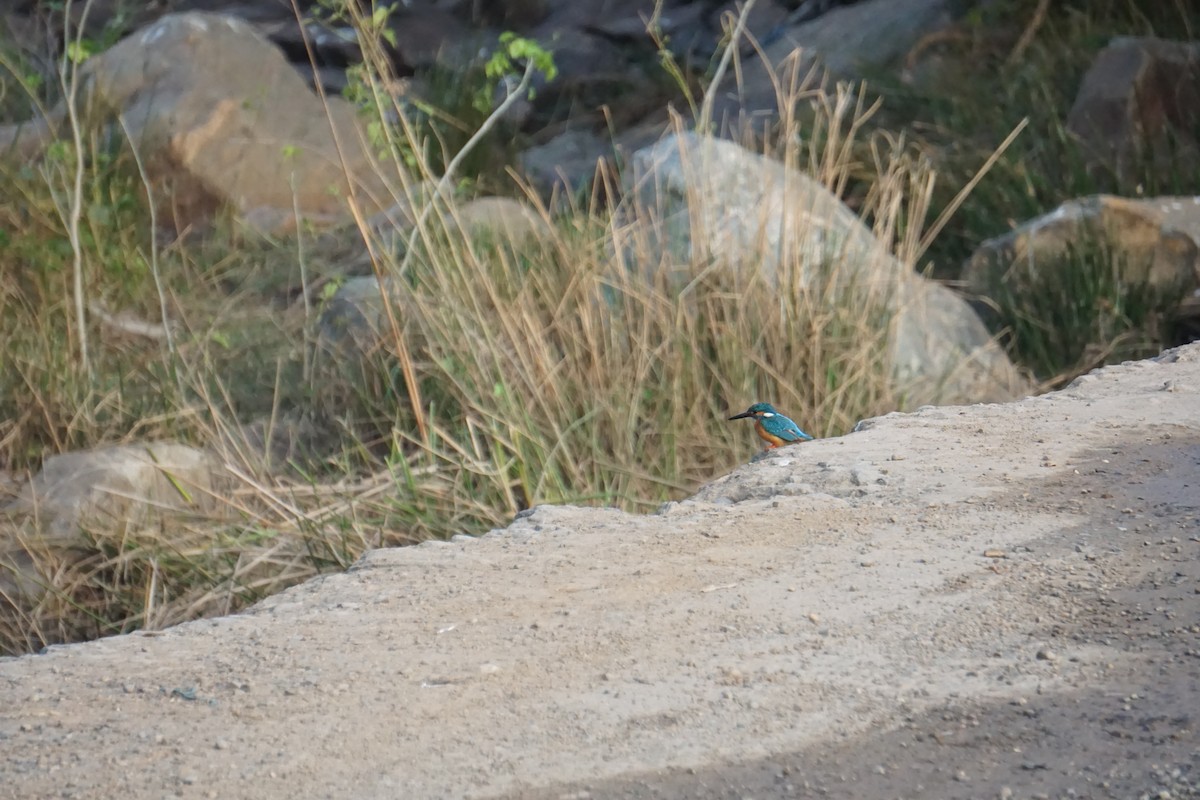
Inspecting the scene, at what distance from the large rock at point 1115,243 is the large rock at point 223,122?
3154 millimetres

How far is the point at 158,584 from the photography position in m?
3.56

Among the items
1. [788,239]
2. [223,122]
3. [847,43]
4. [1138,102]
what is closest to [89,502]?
[788,239]

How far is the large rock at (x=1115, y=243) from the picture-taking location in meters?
5.91

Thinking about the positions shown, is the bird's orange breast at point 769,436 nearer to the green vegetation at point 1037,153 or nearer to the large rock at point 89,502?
the large rock at point 89,502

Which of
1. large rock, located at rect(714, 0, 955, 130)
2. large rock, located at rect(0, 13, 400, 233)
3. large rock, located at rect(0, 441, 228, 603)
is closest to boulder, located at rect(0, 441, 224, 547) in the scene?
large rock, located at rect(0, 441, 228, 603)

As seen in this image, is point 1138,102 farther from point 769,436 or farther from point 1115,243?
point 769,436

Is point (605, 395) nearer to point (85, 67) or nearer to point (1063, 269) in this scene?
point (1063, 269)

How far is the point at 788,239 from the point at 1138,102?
12.0 ft

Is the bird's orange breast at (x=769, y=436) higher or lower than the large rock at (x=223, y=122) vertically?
higher

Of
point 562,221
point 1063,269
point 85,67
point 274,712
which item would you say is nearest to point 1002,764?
point 274,712

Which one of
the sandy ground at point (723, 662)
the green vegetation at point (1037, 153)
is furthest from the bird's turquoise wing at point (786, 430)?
the green vegetation at point (1037, 153)

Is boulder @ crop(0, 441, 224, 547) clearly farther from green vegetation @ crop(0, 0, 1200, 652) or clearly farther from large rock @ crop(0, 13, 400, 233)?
large rock @ crop(0, 13, 400, 233)

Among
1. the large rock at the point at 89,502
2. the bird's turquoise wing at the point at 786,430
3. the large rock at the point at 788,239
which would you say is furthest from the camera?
the large rock at the point at 788,239

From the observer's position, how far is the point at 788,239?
4293 millimetres
